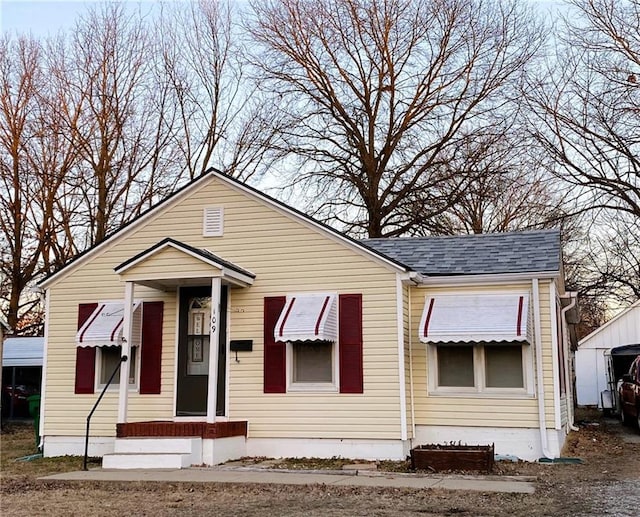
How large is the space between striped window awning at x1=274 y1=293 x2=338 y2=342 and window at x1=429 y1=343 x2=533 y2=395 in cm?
192

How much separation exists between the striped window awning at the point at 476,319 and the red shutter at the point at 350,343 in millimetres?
1132

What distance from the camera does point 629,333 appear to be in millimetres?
27844

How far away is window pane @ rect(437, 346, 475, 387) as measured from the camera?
43.5 ft

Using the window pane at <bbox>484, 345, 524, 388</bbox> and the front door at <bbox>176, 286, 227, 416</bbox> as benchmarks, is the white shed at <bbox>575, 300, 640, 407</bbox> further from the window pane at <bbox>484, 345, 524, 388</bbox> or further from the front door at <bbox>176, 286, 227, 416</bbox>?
the front door at <bbox>176, 286, 227, 416</bbox>

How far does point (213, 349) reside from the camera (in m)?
12.7

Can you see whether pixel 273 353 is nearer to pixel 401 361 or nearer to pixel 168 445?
pixel 401 361

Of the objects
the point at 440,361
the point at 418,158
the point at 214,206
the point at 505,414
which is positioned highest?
the point at 418,158

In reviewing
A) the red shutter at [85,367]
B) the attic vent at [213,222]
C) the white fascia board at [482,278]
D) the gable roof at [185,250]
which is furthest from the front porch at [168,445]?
the white fascia board at [482,278]

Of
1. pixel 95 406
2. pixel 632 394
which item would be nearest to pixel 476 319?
pixel 95 406

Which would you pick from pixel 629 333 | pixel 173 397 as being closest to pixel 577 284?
pixel 629 333

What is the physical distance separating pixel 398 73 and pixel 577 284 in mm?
13401

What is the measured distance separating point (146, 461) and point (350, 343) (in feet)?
12.8

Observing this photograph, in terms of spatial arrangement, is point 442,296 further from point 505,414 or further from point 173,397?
point 173,397

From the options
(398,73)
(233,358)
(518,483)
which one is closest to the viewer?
(518,483)
